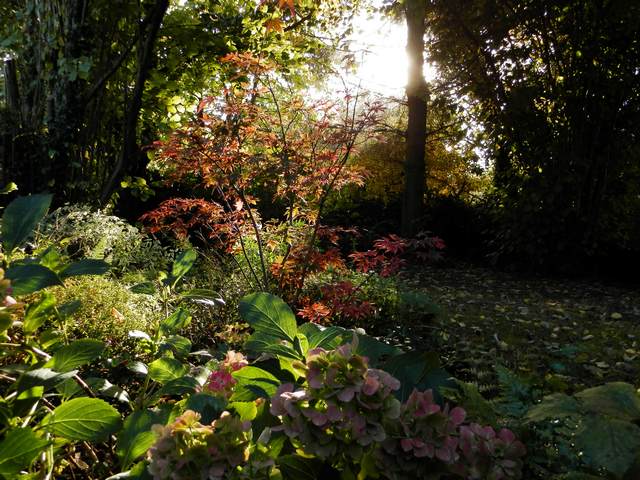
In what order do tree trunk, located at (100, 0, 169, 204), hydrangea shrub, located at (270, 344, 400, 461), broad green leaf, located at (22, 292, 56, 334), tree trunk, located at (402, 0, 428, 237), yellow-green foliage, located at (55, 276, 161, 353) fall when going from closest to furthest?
hydrangea shrub, located at (270, 344, 400, 461) → broad green leaf, located at (22, 292, 56, 334) → yellow-green foliage, located at (55, 276, 161, 353) → tree trunk, located at (100, 0, 169, 204) → tree trunk, located at (402, 0, 428, 237)

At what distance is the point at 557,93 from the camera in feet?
23.9

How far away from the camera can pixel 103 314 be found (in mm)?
2158

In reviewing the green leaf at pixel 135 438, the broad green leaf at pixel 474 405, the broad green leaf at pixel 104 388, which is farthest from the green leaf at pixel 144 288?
the broad green leaf at pixel 474 405

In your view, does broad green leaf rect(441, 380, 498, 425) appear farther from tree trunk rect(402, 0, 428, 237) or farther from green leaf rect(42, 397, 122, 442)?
tree trunk rect(402, 0, 428, 237)

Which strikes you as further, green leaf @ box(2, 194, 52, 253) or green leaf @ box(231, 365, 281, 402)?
green leaf @ box(2, 194, 52, 253)

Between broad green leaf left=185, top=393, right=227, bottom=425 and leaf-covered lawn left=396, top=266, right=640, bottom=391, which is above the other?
broad green leaf left=185, top=393, right=227, bottom=425

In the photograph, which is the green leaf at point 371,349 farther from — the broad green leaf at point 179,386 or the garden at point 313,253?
the broad green leaf at point 179,386

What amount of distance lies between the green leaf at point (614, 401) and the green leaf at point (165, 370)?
2.75ft

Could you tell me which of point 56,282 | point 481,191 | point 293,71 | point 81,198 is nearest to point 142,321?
point 56,282

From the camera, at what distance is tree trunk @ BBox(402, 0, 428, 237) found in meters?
8.78

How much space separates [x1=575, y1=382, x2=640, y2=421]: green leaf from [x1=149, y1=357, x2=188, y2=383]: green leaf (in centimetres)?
84

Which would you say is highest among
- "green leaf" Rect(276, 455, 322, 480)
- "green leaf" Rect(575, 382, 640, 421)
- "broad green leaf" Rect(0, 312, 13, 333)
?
"broad green leaf" Rect(0, 312, 13, 333)

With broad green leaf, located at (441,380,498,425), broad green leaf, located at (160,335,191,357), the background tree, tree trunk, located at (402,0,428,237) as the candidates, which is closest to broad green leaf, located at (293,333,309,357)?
broad green leaf, located at (441,380,498,425)

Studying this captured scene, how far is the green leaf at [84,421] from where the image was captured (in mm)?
912
